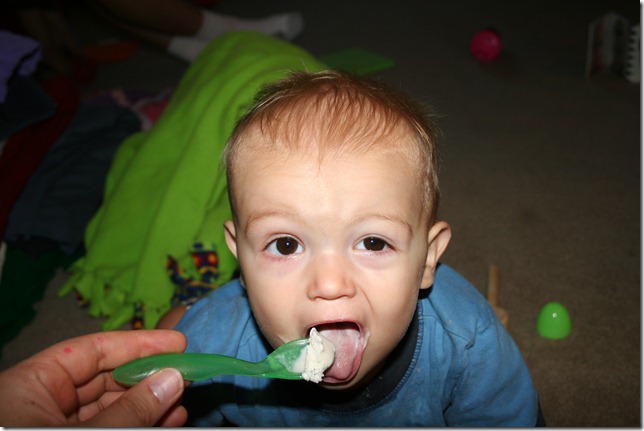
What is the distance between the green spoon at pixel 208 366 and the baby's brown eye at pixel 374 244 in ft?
0.42

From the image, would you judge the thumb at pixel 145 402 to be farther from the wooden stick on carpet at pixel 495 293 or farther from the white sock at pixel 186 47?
the white sock at pixel 186 47

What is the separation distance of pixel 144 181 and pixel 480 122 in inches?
38.8

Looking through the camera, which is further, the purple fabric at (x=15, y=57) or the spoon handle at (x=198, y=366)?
the purple fabric at (x=15, y=57)

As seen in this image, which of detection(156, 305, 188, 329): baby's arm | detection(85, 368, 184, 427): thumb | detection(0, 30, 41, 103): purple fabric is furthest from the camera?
detection(0, 30, 41, 103): purple fabric

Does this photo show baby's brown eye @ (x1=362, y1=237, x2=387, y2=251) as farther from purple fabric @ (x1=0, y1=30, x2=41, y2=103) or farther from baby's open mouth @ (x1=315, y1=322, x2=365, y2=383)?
purple fabric @ (x1=0, y1=30, x2=41, y2=103)

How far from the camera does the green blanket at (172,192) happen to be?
3.92 ft

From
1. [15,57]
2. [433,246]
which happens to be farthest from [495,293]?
[15,57]

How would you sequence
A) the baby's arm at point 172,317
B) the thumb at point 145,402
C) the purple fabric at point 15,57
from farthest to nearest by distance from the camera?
the purple fabric at point 15,57 < the baby's arm at point 172,317 < the thumb at point 145,402

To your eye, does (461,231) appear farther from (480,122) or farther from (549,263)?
(480,122)

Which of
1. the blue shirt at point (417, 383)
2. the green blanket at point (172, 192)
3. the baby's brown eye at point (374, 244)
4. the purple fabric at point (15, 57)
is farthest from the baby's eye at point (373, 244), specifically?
the purple fabric at point (15, 57)

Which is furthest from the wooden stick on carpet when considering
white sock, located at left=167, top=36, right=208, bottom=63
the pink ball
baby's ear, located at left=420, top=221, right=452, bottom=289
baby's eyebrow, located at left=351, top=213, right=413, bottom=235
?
white sock, located at left=167, top=36, right=208, bottom=63

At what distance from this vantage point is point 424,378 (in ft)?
2.81

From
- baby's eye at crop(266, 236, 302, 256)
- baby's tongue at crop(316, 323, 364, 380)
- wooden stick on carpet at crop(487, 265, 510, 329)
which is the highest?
baby's eye at crop(266, 236, 302, 256)

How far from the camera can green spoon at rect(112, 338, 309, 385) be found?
67 centimetres
